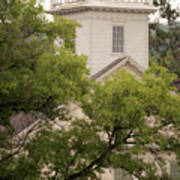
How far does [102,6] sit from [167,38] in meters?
24.5

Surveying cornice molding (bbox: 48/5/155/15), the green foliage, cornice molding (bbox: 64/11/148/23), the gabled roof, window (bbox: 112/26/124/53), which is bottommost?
→ the gabled roof

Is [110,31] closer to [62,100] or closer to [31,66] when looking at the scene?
[31,66]

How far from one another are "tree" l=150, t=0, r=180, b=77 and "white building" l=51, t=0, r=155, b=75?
19.8 meters

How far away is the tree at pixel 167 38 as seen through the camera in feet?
200

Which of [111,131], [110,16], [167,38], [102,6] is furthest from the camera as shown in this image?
[167,38]

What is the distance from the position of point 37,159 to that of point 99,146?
2.29 m

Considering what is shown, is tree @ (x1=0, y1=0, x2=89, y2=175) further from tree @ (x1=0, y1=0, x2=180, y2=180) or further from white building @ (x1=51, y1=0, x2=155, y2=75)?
white building @ (x1=51, y1=0, x2=155, y2=75)

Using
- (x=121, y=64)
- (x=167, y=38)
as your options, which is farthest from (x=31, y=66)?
(x=167, y=38)

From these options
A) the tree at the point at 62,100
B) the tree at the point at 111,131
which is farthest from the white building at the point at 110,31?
the tree at the point at 111,131

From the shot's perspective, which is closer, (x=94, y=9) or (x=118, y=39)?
(x=94, y=9)

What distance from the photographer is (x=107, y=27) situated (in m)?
39.9

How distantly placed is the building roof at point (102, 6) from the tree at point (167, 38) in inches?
803

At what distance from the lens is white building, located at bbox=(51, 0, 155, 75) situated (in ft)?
129

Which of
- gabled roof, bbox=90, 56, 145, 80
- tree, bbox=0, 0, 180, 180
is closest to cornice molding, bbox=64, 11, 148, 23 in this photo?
gabled roof, bbox=90, 56, 145, 80
